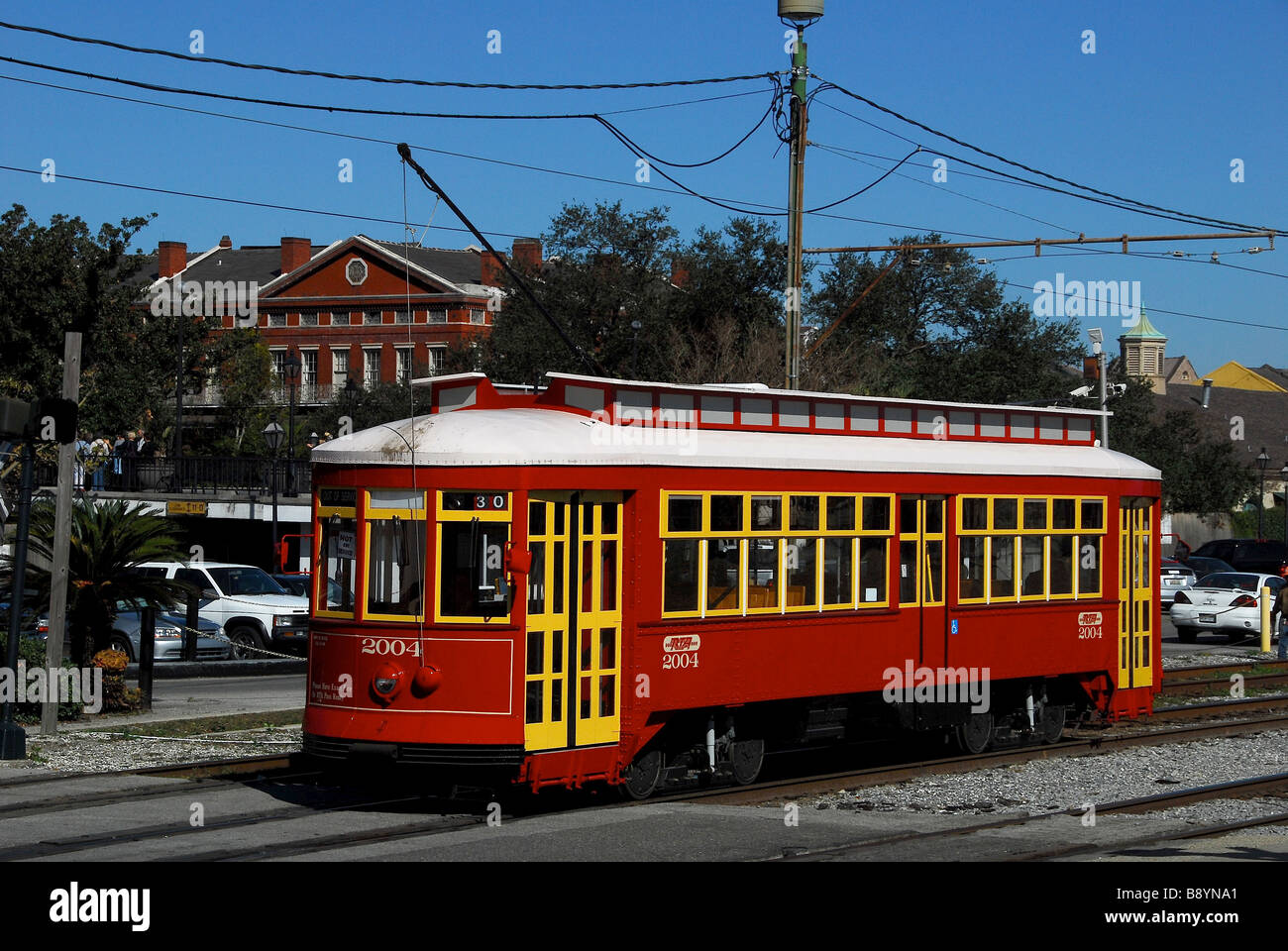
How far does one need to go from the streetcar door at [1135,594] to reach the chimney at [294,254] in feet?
247

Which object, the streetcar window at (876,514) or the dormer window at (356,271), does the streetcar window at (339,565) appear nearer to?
the streetcar window at (876,514)

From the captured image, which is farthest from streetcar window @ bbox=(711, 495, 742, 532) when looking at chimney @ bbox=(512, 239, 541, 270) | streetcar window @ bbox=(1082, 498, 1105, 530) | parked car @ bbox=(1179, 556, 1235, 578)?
chimney @ bbox=(512, 239, 541, 270)

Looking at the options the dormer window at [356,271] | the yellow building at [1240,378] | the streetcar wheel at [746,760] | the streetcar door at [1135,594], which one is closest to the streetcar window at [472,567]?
the streetcar wheel at [746,760]

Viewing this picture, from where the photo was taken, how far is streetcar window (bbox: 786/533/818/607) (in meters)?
13.7

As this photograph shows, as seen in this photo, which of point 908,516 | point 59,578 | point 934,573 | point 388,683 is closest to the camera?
point 388,683

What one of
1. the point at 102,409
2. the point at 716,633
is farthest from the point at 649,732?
the point at 102,409

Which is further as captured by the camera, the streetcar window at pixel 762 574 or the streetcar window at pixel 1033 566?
the streetcar window at pixel 1033 566

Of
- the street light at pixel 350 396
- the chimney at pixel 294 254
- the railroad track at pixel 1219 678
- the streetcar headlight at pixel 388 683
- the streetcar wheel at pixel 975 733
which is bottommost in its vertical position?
the railroad track at pixel 1219 678

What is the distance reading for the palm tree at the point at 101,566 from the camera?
1905 cm

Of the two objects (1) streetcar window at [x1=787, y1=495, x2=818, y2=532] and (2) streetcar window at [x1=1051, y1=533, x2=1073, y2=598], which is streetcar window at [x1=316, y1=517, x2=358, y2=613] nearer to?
(1) streetcar window at [x1=787, y1=495, x2=818, y2=532]

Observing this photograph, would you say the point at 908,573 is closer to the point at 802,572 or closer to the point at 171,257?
the point at 802,572

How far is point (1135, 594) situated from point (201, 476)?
3096cm

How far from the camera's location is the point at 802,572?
1384 cm

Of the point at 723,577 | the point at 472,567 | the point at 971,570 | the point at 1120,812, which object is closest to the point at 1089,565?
the point at 971,570
